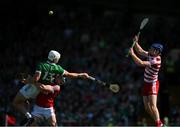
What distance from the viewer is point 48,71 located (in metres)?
16.7

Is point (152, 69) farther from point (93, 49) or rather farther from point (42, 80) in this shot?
point (93, 49)

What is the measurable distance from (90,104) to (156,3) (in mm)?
8046

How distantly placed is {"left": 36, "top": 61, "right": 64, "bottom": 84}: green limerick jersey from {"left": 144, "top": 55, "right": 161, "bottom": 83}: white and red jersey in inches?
78.7

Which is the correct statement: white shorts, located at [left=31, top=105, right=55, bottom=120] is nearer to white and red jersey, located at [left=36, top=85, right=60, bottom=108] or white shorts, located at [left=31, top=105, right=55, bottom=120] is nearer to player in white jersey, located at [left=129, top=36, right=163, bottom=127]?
→ white and red jersey, located at [left=36, top=85, right=60, bottom=108]

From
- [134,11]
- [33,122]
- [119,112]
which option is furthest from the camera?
[134,11]

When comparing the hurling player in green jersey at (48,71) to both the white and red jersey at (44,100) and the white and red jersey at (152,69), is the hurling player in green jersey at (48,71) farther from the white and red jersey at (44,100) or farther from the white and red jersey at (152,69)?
the white and red jersey at (152,69)

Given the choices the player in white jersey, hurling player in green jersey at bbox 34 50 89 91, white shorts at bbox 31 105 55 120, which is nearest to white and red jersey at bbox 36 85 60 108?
white shorts at bbox 31 105 55 120

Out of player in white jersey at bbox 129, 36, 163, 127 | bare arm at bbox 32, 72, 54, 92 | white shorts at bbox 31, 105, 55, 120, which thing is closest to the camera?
bare arm at bbox 32, 72, 54, 92

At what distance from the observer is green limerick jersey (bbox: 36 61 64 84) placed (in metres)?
16.7

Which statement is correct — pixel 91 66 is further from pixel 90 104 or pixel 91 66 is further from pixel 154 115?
pixel 154 115

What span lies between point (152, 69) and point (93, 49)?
35.0 ft

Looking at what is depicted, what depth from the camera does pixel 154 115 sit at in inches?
682

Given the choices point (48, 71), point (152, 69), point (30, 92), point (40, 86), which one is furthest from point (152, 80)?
point (30, 92)

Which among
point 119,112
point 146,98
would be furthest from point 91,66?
point 146,98
